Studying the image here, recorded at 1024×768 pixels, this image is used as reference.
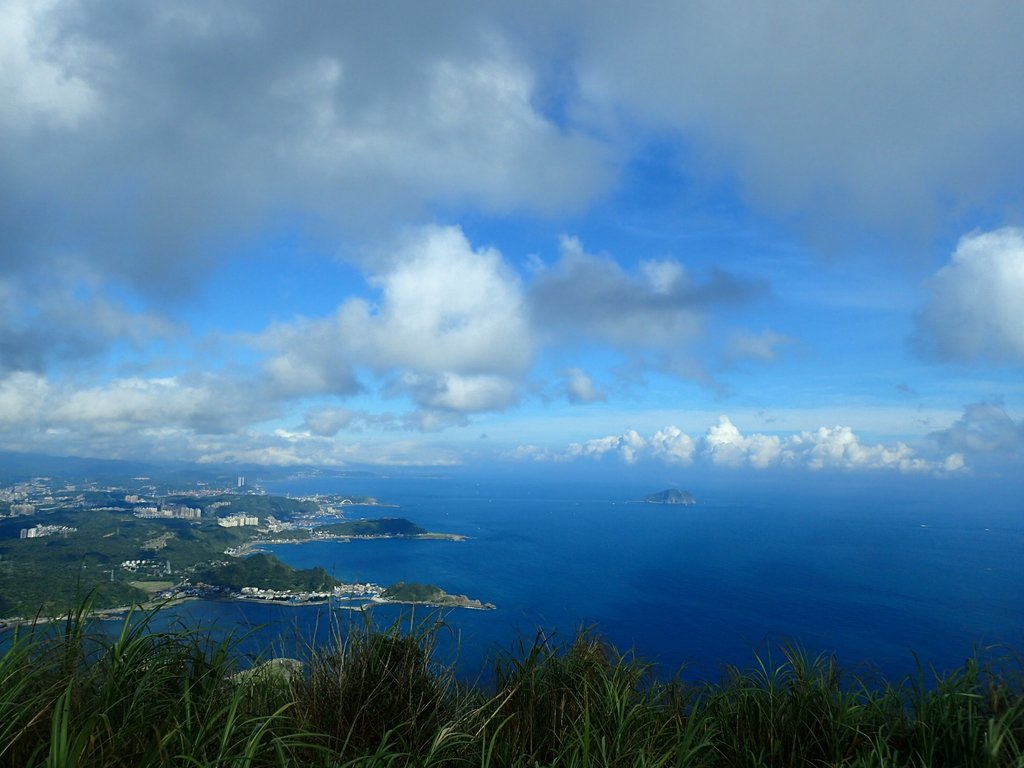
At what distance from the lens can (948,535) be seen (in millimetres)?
47688

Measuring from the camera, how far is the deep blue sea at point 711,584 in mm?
12156

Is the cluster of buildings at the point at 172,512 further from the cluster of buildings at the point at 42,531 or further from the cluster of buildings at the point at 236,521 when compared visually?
the cluster of buildings at the point at 42,531

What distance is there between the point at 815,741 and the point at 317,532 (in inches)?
1718

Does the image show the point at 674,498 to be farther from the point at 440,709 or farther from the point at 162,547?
the point at 440,709

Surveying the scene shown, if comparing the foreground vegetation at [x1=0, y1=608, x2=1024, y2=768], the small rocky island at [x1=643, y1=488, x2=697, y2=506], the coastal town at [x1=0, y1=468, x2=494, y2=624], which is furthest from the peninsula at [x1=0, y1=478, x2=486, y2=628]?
the small rocky island at [x1=643, y1=488, x2=697, y2=506]

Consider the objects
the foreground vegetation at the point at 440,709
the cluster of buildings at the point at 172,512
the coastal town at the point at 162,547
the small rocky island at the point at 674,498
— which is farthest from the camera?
the small rocky island at the point at 674,498

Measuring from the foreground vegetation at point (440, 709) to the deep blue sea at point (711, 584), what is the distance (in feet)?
1.13

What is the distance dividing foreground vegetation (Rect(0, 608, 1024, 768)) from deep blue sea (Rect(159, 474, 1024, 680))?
34cm

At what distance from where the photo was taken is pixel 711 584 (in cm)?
2720

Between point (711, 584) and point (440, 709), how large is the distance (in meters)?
26.8

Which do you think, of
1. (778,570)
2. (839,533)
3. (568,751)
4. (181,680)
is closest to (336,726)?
(181,680)

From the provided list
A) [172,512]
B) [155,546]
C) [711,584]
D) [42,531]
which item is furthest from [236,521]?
[711,584]

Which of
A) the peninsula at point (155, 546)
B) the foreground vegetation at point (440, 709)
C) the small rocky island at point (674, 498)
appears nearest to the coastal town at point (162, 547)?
the peninsula at point (155, 546)

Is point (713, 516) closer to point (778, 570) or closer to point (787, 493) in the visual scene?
point (778, 570)
